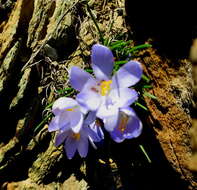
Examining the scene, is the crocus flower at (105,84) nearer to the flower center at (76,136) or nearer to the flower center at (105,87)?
the flower center at (105,87)

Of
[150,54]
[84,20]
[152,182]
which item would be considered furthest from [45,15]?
[152,182]

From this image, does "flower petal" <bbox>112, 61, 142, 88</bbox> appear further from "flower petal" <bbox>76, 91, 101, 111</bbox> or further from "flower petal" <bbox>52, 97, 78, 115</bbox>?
"flower petal" <bbox>52, 97, 78, 115</bbox>

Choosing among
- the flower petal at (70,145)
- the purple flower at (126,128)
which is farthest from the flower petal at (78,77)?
the flower petal at (70,145)

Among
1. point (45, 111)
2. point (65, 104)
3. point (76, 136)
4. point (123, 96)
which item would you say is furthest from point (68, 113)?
point (45, 111)

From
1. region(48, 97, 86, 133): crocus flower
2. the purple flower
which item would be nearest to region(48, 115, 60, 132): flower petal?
region(48, 97, 86, 133): crocus flower

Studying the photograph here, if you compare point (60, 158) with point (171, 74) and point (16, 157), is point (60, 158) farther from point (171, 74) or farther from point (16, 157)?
point (171, 74)

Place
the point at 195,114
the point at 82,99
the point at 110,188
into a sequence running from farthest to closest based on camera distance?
the point at 110,188
the point at 195,114
the point at 82,99
